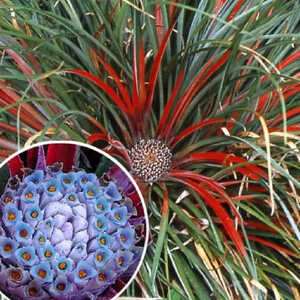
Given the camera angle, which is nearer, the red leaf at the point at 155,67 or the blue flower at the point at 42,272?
the blue flower at the point at 42,272

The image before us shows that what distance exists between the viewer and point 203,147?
1010 mm

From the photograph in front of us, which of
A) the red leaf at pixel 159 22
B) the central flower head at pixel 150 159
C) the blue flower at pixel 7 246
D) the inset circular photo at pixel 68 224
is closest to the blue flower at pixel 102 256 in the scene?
the inset circular photo at pixel 68 224

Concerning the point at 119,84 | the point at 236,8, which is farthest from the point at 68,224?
the point at 236,8

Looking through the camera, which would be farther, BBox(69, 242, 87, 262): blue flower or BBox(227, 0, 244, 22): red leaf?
BBox(227, 0, 244, 22): red leaf

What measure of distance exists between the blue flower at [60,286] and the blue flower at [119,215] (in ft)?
0.32

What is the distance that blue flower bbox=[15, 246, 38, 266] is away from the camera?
78cm

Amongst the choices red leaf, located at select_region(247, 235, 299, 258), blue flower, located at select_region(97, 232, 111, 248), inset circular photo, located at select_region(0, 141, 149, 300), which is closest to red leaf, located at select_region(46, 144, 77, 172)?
inset circular photo, located at select_region(0, 141, 149, 300)

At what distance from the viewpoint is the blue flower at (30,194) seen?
0.79 m

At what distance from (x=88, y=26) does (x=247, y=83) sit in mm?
287

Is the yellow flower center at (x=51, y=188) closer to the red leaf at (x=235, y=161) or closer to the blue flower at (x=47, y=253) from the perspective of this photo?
the blue flower at (x=47, y=253)

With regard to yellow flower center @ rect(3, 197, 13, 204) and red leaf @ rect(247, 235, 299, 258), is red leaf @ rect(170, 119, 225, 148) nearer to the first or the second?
red leaf @ rect(247, 235, 299, 258)

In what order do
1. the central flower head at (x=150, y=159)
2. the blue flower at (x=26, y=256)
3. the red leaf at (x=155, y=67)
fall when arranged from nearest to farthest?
the blue flower at (x=26, y=256)
the red leaf at (x=155, y=67)
the central flower head at (x=150, y=159)

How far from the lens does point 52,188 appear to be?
0.80m

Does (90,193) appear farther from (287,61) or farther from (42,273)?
(287,61)
